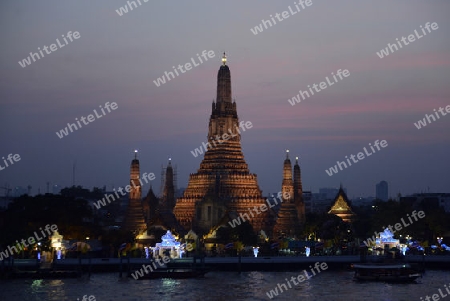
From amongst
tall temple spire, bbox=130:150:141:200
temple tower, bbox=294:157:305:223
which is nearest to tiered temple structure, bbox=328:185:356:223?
temple tower, bbox=294:157:305:223

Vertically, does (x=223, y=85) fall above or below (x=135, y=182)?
above

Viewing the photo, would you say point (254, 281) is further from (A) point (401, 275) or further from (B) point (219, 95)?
(B) point (219, 95)

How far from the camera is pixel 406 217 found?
113m

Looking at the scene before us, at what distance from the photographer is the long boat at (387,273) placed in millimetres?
75625

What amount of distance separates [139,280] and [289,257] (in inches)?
714

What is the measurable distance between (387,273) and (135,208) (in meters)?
42.8

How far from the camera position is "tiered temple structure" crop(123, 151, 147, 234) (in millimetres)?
109938

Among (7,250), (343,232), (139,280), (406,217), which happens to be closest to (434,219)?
(406,217)

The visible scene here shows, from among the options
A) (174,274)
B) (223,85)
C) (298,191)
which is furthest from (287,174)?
(174,274)

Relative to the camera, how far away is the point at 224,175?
118812 millimetres

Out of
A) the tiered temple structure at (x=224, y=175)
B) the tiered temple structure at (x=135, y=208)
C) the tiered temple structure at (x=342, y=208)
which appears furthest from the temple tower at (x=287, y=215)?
the tiered temple structure at (x=135, y=208)

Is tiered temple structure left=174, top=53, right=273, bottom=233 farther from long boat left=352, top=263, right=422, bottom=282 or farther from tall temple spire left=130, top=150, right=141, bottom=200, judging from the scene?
long boat left=352, top=263, right=422, bottom=282

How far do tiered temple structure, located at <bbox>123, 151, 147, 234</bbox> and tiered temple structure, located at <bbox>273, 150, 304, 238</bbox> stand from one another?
58.2 feet

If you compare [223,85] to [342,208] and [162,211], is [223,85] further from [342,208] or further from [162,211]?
[342,208]
